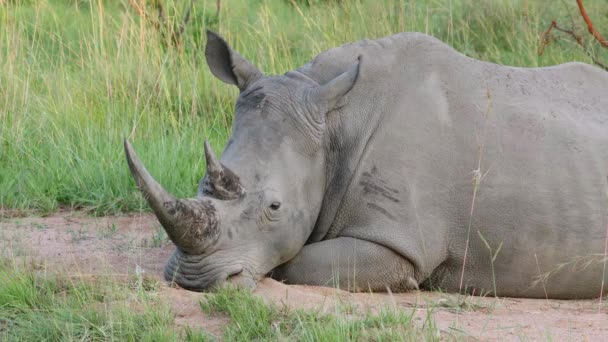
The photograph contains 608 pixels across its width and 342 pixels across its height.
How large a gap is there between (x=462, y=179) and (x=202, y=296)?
1381mm

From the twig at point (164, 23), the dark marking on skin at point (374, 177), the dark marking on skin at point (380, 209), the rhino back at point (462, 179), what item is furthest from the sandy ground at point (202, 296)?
the twig at point (164, 23)

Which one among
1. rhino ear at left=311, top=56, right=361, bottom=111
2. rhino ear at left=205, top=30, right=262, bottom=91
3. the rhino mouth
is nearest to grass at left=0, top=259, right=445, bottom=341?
the rhino mouth

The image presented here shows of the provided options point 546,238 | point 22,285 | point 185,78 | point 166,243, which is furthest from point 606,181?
point 185,78

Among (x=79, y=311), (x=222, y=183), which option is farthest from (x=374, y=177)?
(x=79, y=311)

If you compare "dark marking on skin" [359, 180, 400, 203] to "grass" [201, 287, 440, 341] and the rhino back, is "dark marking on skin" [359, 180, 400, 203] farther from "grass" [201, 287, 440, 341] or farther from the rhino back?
"grass" [201, 287, 440, 341]

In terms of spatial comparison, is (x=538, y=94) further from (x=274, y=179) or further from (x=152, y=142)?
(x=152, y=142)

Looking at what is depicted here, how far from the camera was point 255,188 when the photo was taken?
514 centimetres

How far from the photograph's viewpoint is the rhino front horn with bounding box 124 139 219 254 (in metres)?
4.63

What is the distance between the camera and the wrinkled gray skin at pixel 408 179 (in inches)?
205

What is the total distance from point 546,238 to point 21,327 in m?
2.44

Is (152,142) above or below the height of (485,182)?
below

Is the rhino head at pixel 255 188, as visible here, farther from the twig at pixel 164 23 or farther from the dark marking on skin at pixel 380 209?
the twig at pixel 164 23

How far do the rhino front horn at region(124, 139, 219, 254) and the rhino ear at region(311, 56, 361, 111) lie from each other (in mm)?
814

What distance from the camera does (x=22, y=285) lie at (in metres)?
4.64
